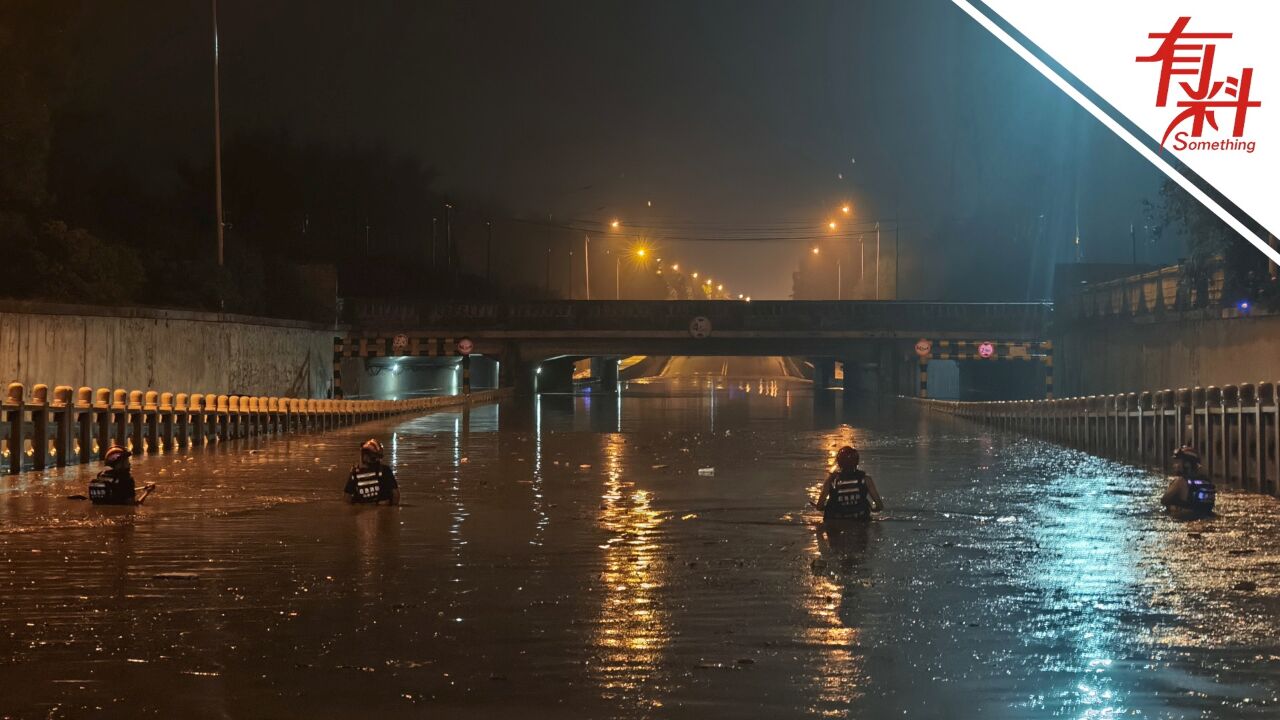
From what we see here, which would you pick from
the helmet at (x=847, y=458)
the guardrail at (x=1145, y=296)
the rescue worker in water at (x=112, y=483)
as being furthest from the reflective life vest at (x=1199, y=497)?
the guardrail at (x=1145, y=296)

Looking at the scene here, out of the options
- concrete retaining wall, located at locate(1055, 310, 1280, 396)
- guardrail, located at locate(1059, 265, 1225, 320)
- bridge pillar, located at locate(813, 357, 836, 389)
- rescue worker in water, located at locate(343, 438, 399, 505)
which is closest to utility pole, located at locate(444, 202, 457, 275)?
bridge pillar, located at locate(813, 357, 836, 389)

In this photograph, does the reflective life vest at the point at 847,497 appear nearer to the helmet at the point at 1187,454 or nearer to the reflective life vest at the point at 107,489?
the helmet at the point at 1187,454

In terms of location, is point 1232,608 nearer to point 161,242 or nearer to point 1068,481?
point 1068,481

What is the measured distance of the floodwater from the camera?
953 cm

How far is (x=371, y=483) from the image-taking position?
2139 centimetres

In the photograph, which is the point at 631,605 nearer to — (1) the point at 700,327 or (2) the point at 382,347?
(2) the point at 382,347

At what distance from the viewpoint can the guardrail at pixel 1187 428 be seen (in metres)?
23.8

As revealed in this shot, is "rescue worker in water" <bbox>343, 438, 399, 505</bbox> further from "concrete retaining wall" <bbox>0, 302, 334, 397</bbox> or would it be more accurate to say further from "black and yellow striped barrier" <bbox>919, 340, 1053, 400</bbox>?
"black and yellow striped barrier" <bbox>919, 340, 1053, 400</bbox>

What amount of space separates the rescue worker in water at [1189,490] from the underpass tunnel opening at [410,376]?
59004mm

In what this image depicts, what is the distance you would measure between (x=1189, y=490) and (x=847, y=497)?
5.21 meters

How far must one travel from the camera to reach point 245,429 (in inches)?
1630

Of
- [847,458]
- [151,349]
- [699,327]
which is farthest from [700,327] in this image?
[847,458]

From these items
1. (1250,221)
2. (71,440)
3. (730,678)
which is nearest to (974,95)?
(1250,221)

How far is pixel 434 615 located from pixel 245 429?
101 feet
